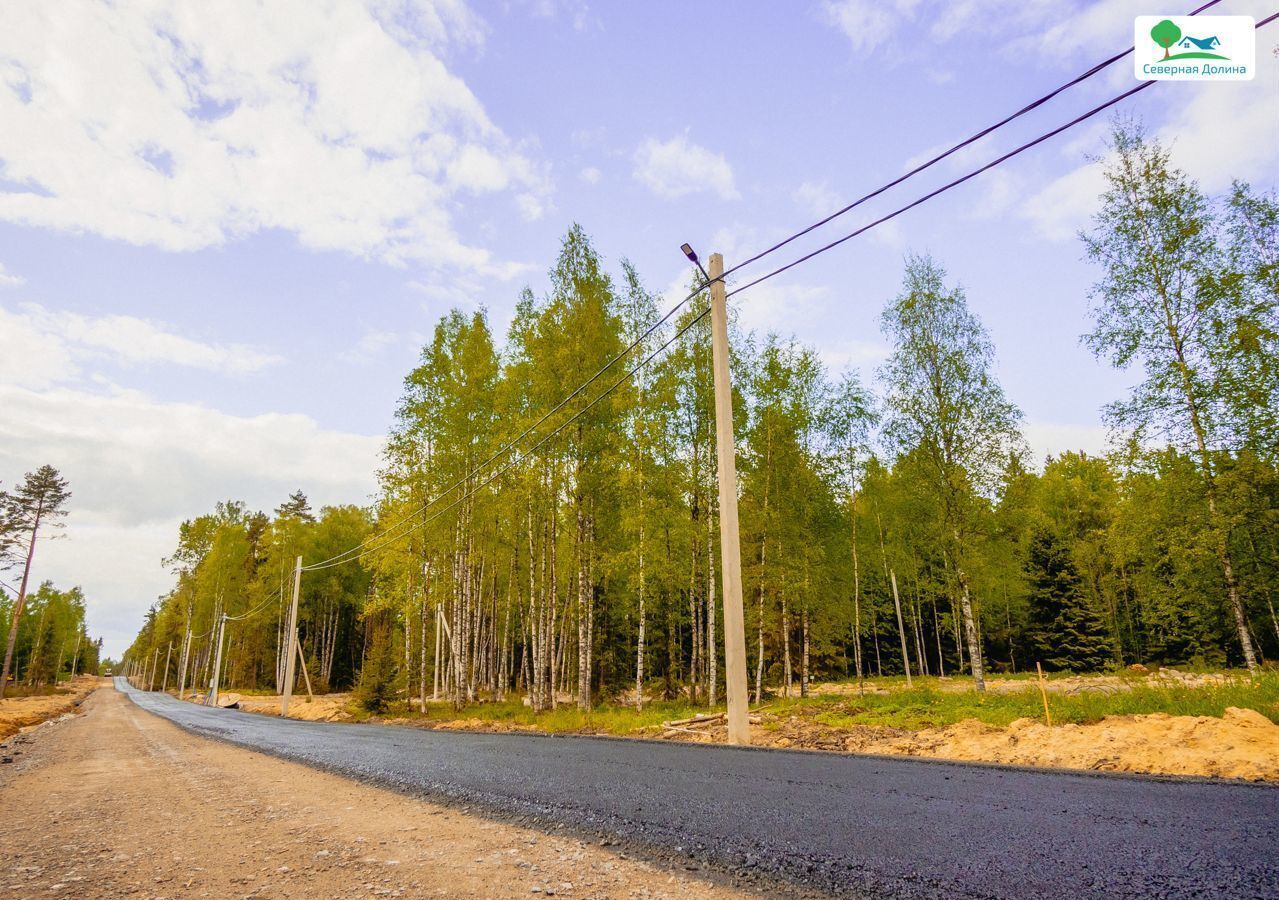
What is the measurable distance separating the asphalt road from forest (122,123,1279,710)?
8.32 metres

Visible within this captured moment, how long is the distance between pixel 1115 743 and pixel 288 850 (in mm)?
8388

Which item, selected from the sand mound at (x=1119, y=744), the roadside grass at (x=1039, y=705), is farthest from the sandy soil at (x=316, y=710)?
the sand mound at (x=1119, y=744)

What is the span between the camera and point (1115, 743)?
269 inches

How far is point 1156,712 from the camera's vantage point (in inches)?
331

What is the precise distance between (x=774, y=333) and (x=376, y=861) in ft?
71.7

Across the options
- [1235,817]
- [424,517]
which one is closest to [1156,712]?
[1235,817]

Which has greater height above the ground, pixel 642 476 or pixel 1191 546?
pixel 642 476

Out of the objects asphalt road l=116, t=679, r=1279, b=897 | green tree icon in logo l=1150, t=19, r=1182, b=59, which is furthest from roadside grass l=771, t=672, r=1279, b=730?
green tree icon in logo l=1150, t=19, r=1182, b=59

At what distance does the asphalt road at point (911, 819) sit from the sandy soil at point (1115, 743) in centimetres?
176

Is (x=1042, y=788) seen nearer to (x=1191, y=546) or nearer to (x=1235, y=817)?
(x=1235, y=817)

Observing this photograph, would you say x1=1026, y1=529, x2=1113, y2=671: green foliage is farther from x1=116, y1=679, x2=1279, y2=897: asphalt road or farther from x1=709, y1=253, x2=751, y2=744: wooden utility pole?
x1=116, y1=679, x2=1279, y2=897: asphalt road

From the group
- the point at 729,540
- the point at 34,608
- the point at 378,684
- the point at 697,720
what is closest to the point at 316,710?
the point at 378,684

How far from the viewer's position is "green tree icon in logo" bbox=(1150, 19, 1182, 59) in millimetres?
6898

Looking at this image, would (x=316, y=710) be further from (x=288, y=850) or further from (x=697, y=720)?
(x=288, y=850)
